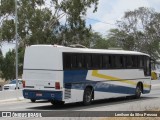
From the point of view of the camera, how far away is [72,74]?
21844 millimetres

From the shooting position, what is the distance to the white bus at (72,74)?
21344mm

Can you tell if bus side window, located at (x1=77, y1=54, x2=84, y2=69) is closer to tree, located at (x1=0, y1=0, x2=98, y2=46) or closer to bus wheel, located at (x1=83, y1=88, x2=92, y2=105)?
bus wheel, located at (x1=83, y1=88, x2=92, y2=105)

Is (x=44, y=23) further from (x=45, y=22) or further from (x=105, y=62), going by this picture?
(x=105, y=62)

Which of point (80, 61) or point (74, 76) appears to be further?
point (80, 61)

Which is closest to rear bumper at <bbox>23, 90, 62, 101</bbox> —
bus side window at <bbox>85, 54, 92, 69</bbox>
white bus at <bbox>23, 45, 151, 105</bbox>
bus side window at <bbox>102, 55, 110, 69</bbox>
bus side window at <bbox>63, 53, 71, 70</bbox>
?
white bus at <bbox>23, 45, 151, 105</bbox>

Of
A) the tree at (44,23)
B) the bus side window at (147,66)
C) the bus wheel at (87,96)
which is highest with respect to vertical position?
the tree at (44,23)

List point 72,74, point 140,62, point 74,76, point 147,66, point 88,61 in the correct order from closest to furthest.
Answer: point 72,74
point 74,76
point 88,61
point 140,62
point 147,66

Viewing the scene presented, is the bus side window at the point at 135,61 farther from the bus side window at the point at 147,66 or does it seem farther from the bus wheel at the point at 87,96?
the bus wheel at the point at 87,96

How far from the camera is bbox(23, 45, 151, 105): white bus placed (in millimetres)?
21344

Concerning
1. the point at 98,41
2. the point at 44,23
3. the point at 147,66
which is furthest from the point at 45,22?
the point at 98,41

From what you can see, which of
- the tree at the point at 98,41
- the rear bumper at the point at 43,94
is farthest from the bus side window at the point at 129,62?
the tree at the point at 98,41

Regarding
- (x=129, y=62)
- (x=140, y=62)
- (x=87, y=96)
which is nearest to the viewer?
(x=87, y=96)

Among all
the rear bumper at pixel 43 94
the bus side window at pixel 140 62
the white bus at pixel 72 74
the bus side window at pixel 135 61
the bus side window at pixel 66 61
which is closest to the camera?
the rear bumper at pixel 43 94

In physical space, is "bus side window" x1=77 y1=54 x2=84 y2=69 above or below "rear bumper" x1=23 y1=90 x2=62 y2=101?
above
